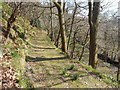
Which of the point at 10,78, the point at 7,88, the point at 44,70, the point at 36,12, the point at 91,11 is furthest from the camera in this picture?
the point at 36,12

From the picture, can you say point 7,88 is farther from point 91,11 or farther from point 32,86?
point 91,11

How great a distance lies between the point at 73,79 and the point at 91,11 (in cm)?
432

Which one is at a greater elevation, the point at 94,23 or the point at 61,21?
the point at 61,21

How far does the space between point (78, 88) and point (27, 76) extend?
1.81 meters

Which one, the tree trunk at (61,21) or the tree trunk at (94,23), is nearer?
the tree trunk at (94,23)

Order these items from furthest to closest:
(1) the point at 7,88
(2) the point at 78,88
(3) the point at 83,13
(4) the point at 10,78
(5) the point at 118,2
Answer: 1. (3) the point at 83,13
2. (5) the point at 118,2
3. (2) the point at 78,88
4. (4) the point at 10,78
5. (1) the point at 7,88

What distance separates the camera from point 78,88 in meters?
4.80

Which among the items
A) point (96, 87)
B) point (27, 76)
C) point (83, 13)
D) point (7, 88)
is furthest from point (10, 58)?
point (83, 13)

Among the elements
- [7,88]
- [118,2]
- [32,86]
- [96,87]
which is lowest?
[96,87]

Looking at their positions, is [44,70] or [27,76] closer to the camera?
[27,76]

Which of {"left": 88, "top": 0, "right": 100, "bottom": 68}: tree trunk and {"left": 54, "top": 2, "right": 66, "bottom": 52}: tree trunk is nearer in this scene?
{"left": 88, "top": 0, "right": 100, "bottom": 68}: tree trunk

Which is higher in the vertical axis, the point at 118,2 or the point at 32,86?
the point at 118,2

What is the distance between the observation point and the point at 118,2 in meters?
9.83

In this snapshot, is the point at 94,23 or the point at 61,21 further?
the point at 61,21
